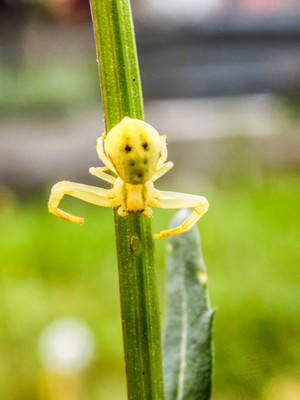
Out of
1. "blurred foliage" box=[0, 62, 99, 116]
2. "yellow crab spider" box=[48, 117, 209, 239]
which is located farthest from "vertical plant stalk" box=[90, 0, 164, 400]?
"blurred foliage" box=[0, 62, 99, 116]

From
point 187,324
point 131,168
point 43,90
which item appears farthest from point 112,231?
point 131,168

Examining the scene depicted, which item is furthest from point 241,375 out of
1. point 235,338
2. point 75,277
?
point 75,277

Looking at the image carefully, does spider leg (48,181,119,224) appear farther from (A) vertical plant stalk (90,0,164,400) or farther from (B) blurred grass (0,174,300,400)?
(B) blurred grass (0,174,300,400)

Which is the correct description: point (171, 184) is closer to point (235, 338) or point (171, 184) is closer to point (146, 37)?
point (235, 338)

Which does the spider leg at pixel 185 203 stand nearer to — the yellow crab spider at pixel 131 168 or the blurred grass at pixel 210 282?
the yellow crab spider at pixel 131 168

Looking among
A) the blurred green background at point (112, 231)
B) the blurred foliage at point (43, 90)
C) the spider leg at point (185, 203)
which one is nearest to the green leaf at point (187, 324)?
the spider leg at point (185, 203)

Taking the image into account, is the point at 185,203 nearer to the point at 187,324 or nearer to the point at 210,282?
the point at 187,324
